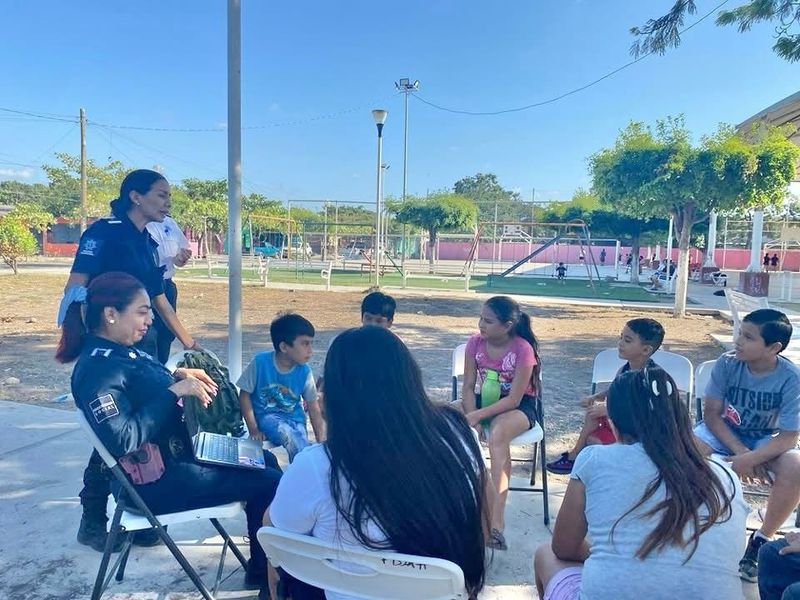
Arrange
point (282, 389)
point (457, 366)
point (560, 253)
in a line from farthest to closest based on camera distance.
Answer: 1. point (560, 253)
2. point (457, 366)
3. point (282, 389)

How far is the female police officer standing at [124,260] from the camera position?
2.85 m

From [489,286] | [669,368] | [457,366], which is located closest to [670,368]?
[669,368]

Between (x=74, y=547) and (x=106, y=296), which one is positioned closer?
(x=106, y=296)

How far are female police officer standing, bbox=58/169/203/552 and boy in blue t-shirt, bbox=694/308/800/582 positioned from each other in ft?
9.37

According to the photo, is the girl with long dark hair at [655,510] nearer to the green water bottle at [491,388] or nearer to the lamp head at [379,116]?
the green water bottle at [491,388]

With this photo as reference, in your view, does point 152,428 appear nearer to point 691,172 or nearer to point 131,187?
point 131,187

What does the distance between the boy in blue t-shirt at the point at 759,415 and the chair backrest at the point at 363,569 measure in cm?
192

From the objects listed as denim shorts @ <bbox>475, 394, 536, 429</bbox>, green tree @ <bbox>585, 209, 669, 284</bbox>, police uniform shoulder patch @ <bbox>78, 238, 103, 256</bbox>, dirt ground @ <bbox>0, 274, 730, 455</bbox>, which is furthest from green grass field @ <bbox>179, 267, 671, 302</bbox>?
police uniform shoulder patch @ <bbox>78, 238, 103, 256</bbox>

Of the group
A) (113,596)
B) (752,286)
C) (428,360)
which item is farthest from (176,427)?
(752,286)

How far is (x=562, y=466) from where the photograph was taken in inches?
152

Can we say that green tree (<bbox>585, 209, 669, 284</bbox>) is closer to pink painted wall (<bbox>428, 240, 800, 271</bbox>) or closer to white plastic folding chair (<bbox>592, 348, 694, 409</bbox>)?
pink painted wall (<bbox>428, 240, 800, 271</bbox>)

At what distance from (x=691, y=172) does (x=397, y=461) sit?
11.6m

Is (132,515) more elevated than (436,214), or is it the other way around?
(436,214)

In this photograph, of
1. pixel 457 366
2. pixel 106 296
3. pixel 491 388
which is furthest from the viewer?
pixel 457 366
